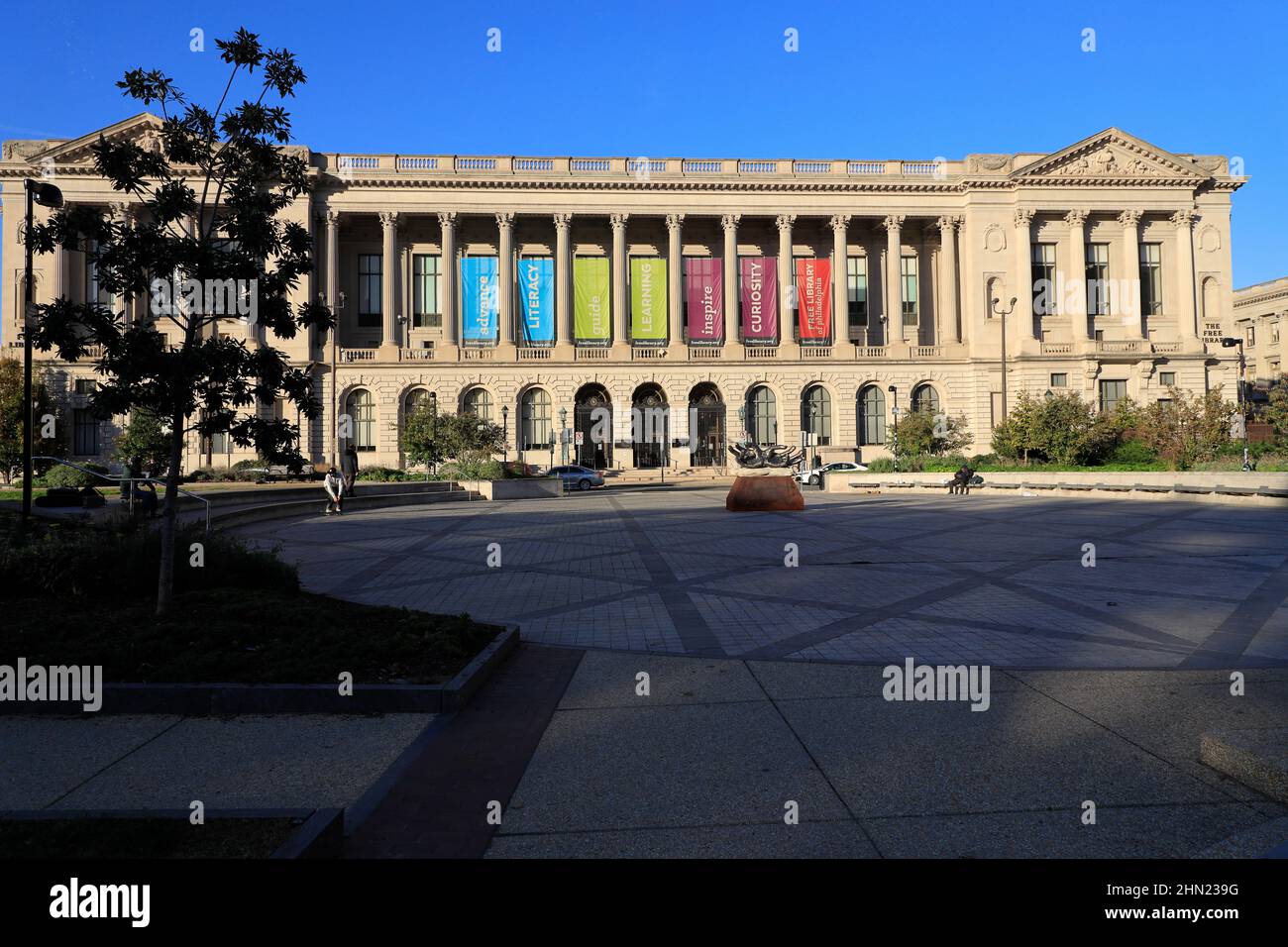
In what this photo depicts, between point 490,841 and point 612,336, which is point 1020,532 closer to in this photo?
point 490,841

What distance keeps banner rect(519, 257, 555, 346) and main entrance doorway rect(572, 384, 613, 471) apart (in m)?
5.46

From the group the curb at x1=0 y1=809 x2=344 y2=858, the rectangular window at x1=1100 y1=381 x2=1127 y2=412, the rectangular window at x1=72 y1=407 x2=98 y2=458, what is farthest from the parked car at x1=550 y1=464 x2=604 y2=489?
the curb at x1=0 y1=809 x2=344 y2=858

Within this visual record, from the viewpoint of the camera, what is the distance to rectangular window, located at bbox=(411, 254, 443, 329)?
61.2 m

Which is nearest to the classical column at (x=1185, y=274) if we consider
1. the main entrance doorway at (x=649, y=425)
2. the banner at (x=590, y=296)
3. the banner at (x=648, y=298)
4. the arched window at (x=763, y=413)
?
the arched window at (x=763, y=413)

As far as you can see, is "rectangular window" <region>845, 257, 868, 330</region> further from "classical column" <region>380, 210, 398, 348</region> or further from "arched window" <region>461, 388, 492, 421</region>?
"classical column" <region>380, 210, 398, 348</region>

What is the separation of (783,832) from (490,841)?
4.90 ft

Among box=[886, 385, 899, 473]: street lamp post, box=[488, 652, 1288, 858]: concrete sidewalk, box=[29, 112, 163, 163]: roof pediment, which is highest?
box=[29, 112, 163, 163]: roof pediment

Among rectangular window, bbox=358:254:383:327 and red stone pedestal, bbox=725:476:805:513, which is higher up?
rectangular window, bbox=358:254:383:327

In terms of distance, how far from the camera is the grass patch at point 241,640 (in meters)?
6.48

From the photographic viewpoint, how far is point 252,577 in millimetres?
9641

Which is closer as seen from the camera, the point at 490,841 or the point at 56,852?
the point at 56,852
